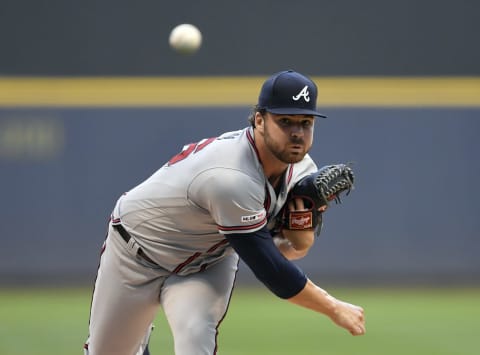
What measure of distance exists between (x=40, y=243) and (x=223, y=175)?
22.9 feet

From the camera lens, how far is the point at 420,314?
9305mm

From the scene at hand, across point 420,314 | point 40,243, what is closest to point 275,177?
point 420,314

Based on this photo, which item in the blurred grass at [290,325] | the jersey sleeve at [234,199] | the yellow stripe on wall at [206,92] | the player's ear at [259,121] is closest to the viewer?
the jersey sleeve at [234,199]

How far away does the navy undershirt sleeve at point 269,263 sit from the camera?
4293 millimetres

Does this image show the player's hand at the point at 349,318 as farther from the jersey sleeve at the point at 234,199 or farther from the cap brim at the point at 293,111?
the cap brim at the point at 293,111

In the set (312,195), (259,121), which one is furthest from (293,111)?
(312,195)

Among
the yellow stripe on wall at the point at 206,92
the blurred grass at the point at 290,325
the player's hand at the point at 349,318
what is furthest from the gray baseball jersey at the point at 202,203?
the yellow stripe on wall at the point at 206,92

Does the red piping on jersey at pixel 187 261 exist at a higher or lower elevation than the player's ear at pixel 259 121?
lower

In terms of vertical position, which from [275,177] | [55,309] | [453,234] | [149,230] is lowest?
[55,309]
